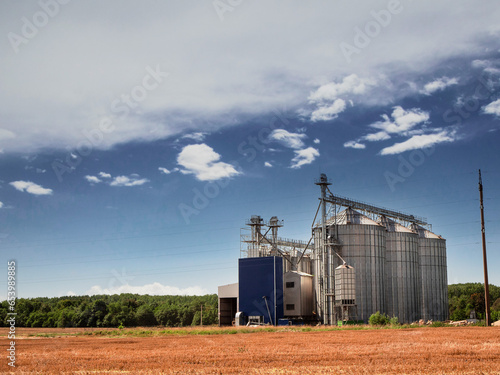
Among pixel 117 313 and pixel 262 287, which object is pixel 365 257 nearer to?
pixel 262 287

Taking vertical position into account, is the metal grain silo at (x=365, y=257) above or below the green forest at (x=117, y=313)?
above

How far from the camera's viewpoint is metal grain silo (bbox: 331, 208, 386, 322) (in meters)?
74.4

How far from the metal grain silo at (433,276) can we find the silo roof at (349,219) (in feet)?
52.4

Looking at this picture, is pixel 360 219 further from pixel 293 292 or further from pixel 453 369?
pixel 453 369

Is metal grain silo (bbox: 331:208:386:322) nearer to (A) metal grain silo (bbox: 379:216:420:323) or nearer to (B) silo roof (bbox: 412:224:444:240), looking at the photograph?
(A) metal grain silo (bbox: 379:216:420:323)

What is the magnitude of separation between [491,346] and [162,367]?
1889 centimetres

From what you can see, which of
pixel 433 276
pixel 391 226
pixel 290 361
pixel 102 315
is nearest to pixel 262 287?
pixel 391 226

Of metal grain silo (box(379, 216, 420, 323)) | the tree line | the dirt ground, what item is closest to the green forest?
the tree line

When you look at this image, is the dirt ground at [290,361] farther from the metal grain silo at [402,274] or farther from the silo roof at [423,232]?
the silo roof at [423,232]

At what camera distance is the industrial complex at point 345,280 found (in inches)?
2940

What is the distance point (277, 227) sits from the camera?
90625 millimetres

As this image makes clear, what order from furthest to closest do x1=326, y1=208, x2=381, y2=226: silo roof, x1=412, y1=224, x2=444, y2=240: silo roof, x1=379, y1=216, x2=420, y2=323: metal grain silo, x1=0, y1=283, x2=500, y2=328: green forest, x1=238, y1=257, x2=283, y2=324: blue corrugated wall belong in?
x1=0, y1=283, x2=500, y2=328: green forest, x1=412, y1=224, x2=444, y2=240: silo roof, x1=379, y1=216, x2=420, y2=323: metal grain silo, x1=326, y1=208, x2=381, y2=226: silo roof, x1=238, y1=257, x2=283, y2=324: blue corrugated wall

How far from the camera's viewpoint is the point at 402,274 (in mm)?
82375

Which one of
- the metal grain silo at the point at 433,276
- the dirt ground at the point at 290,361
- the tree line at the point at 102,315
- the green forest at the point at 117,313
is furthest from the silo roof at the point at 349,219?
the dirt ground at the point at 290,361
